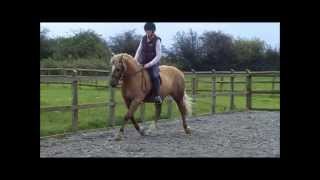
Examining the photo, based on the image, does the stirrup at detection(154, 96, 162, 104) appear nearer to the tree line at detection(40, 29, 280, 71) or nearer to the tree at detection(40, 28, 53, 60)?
the tree line at detection(40, 29, 280, 71)

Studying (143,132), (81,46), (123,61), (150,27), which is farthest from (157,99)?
(150,27)

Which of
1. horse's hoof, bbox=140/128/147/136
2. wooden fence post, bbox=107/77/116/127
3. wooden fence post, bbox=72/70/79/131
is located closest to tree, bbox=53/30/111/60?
wooden fence post, bbox=72/70/79/131

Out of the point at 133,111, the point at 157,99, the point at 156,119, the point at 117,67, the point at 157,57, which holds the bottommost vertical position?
the point at 156,119

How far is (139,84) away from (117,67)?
38 cm

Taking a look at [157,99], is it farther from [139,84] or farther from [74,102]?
[74,102]

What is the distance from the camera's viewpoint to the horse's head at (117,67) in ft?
19.9

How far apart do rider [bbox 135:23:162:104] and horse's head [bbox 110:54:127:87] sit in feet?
0.70

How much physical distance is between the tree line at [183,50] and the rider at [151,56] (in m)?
0.06

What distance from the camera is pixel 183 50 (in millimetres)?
6035
